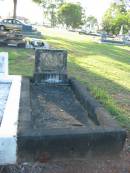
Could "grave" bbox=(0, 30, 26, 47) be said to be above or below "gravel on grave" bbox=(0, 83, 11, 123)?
above

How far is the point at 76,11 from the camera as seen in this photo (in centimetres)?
7144

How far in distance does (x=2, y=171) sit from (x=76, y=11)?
6972 cm

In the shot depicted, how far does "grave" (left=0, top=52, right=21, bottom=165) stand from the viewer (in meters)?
4.19

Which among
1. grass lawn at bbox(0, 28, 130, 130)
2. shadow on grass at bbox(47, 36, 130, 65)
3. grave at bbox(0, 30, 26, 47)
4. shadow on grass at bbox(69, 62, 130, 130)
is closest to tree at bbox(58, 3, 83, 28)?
shadow on grass at bbox(47, 36, 130, 65)

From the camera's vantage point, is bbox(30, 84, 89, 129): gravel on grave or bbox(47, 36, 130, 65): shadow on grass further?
bbox(47, 36, 130, 65): shadow on grass

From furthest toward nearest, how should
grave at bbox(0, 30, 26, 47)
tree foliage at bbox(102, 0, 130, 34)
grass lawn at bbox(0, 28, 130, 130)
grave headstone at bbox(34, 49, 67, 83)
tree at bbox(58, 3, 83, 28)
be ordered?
tree at bbox(58, 3, 83, 28) → tree foliage at bbox(102, 0, 130, 34) → grave at bbox(0, 30, 26, 47) → grave headstone at bbox(34, 49, 67, 83) → grass lawn at bbox(0, 28, 130, 130)

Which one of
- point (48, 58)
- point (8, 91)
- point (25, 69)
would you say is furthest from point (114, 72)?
point (8, 91)

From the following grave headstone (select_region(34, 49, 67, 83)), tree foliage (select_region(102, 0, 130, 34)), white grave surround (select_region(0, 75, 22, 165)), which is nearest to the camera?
white grave surround (select_region(0, 75, 22, 165))

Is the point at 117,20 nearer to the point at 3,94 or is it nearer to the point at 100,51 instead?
the point at 100,51

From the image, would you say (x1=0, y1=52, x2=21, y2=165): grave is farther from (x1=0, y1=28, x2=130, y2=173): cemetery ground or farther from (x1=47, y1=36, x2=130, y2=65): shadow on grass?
(x1=47, y1=36, x2=130, y2=65): shadow on grass

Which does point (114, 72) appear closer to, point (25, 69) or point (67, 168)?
point (25, 69)

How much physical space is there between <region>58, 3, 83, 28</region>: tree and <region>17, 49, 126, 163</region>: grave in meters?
64.5

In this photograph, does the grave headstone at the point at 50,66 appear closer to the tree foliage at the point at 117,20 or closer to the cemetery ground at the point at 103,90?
the cemetery ground at the point at 103,90

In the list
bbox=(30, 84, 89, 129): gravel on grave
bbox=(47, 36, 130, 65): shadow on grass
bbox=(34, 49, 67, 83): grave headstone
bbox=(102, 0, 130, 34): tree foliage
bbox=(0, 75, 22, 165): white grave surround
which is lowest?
bbox=(47, 36, 130, 65): shadow on grass
